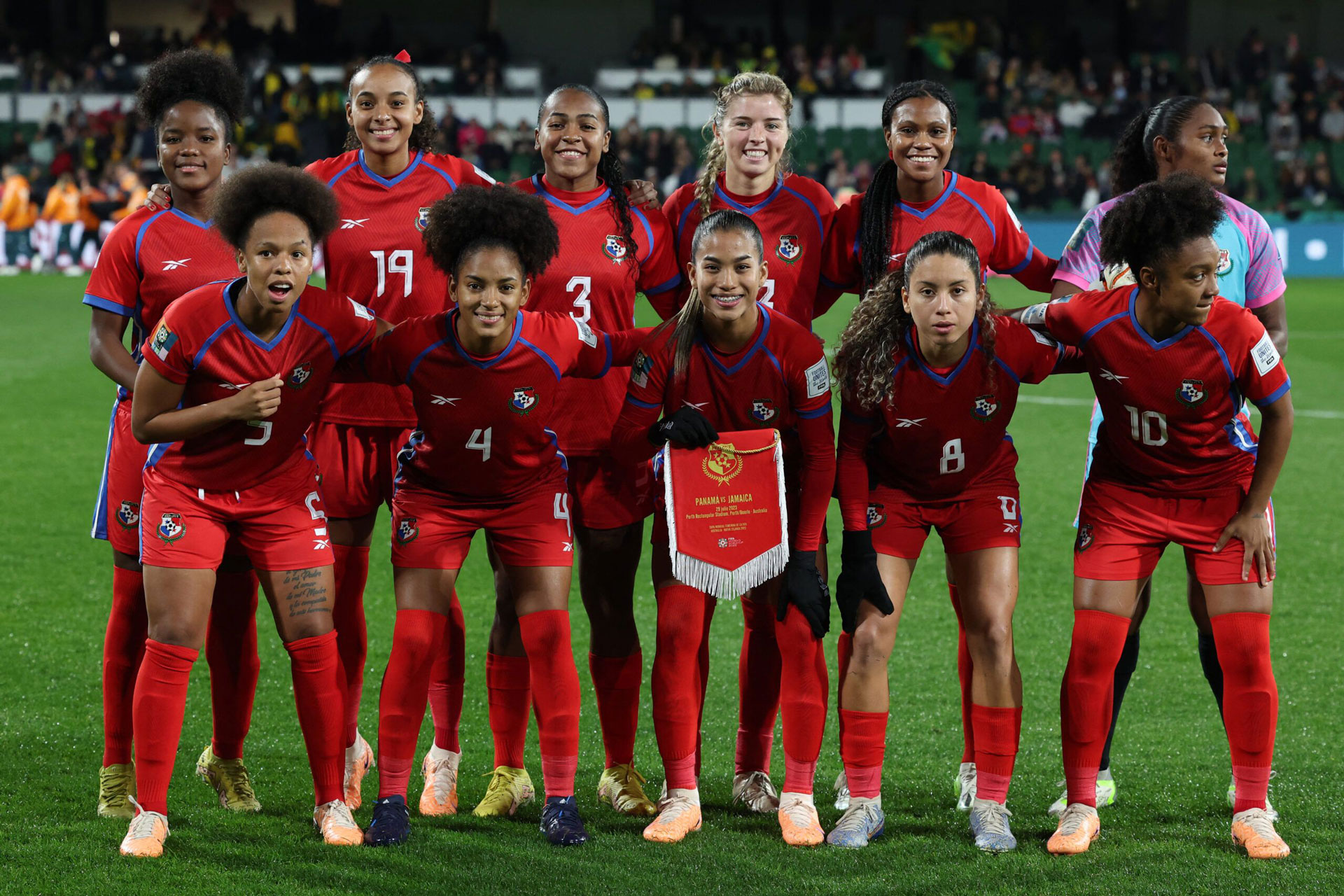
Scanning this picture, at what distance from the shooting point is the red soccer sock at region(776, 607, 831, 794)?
382cm

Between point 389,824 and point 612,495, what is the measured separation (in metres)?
1.13

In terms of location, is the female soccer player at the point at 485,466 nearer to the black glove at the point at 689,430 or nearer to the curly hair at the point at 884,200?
the black glove at the point at 689,430

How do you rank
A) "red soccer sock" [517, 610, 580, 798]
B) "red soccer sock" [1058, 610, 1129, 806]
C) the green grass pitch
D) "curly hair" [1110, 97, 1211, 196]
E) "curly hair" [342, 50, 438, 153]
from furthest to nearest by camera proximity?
"curly hair" [342, 50, 438, 153] < "curly hair" [1110, 97, 1211, 196] < "red soccer sock" [517, 610, 580, 798] < "red soccer sock" [1058, 610, 1129, 806] < the green grass pitch

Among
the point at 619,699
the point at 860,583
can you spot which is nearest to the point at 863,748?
the point at 860,583

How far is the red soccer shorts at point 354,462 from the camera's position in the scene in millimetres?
4152

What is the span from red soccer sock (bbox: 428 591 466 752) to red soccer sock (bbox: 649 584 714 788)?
2.33 feet

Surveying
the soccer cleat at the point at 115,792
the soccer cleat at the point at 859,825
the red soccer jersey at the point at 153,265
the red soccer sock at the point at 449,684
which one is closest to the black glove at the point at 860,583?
the soccer cleat at the point at 859,825

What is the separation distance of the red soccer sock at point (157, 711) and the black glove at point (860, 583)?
173cm

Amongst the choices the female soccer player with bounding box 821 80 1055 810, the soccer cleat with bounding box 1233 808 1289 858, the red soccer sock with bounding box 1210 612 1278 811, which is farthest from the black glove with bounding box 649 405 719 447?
the soccer cleat with bounding box 1233 808 1289 858

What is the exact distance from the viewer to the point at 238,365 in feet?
11.8

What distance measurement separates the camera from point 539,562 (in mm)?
3820

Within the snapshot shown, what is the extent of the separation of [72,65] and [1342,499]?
26.3 metres

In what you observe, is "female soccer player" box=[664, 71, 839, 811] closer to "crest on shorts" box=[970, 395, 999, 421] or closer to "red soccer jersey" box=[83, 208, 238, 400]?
"crest on shorts" box=[970, 395, 999, 421]

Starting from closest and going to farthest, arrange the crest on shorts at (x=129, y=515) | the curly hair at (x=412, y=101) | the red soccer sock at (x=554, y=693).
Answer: the red soccer sock at (x=554, y=693) < the crest on shorts at (x=129, y=515) < the curly hair at (x=412, y=101)
